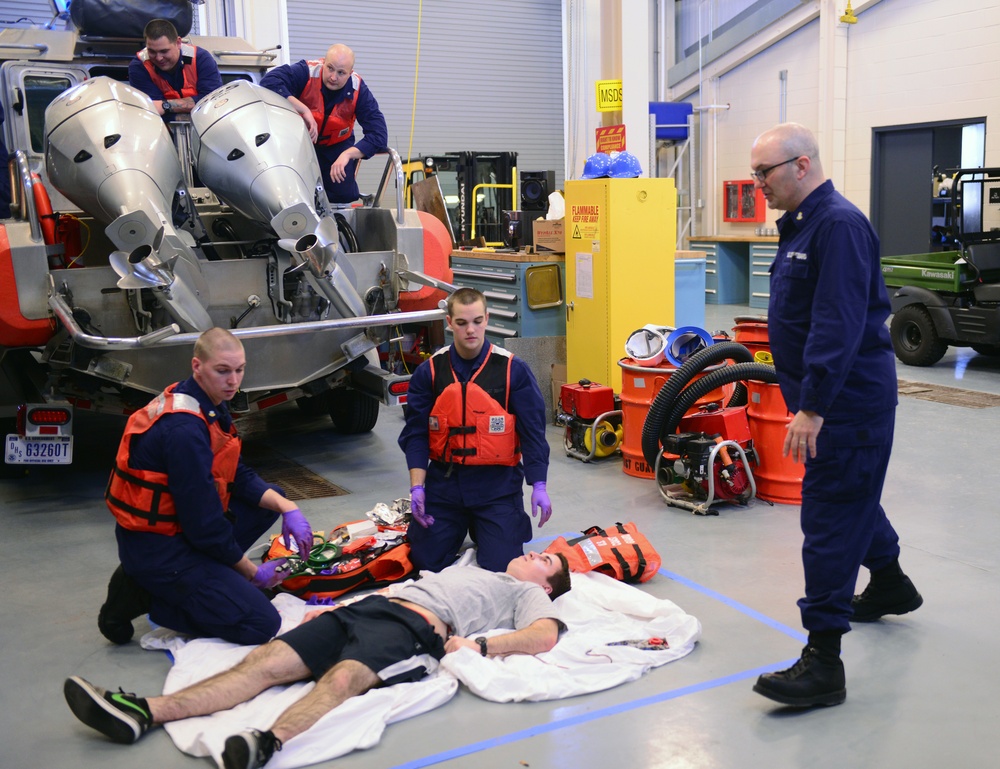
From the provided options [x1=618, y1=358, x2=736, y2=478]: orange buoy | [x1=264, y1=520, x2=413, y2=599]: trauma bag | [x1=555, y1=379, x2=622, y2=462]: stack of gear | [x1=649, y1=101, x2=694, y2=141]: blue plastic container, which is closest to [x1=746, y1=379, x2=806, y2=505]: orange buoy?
[x1=618, y1=358, x2=736, y2=478]: orange buoy

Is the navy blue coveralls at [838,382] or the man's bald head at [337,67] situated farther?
the man's bald head at [337,67]

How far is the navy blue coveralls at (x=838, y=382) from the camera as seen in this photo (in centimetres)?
316

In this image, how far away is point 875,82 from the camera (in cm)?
1384

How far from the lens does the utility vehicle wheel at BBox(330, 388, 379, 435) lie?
24.6 ft

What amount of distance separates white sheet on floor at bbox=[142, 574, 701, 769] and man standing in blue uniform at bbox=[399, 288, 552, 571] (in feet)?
1.73

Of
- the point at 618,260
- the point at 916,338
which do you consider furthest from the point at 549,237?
the point at 916,338

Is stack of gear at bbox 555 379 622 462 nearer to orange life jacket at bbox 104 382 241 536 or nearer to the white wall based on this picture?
orange life jacket at bbox 104 382 241 536

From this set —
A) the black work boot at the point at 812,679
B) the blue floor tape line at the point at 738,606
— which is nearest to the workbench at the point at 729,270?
the blue floor tape line at the point at 738,606

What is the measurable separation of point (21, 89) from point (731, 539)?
543 cm

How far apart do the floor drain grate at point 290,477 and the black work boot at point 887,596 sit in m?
3.23

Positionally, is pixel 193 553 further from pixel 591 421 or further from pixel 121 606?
pixel 591 421

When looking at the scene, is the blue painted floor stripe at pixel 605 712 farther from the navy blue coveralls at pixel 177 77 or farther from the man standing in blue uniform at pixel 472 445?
the navy blue coveralls at pixel 177 77

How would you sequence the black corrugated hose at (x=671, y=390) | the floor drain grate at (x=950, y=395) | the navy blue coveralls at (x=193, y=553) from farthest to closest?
the floor drain grate at (x=950, y=395), the black corrugated hose at (x=671, y=390), the navy blue coveralls at (x=193, y=553)

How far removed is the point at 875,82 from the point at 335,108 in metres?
9.91
